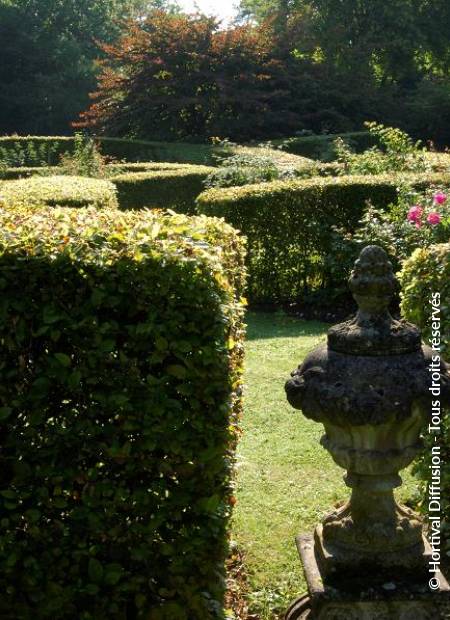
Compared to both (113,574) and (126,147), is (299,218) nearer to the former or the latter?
(113,574)

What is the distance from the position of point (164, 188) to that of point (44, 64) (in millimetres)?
24336

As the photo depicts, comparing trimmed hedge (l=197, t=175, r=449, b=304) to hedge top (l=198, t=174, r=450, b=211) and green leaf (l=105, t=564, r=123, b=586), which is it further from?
green leaf (l=105, t=564, r=123, b=586)

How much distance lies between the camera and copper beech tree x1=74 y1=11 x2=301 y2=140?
25094 millimetres

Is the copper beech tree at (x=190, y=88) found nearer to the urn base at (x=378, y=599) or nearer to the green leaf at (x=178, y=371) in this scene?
the green leaf at (x=178, y=371)

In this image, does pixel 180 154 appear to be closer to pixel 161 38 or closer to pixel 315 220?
pixel 161 38

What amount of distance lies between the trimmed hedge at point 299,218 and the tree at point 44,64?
24251mm

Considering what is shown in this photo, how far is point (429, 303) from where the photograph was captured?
441cm

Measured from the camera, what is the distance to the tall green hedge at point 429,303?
4.24m

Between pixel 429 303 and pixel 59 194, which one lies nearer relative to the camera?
pixel 429 303

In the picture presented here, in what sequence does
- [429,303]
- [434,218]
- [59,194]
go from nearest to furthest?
[429,303], [434,218], [59,194]

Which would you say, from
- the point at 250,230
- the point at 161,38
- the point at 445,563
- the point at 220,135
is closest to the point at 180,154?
the point at 220,135

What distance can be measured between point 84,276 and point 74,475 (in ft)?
2.76

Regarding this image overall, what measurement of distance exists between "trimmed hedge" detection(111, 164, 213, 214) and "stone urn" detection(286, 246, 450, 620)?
1294 cm

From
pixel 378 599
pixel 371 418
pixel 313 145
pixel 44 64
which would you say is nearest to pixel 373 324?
pixel 371 418
